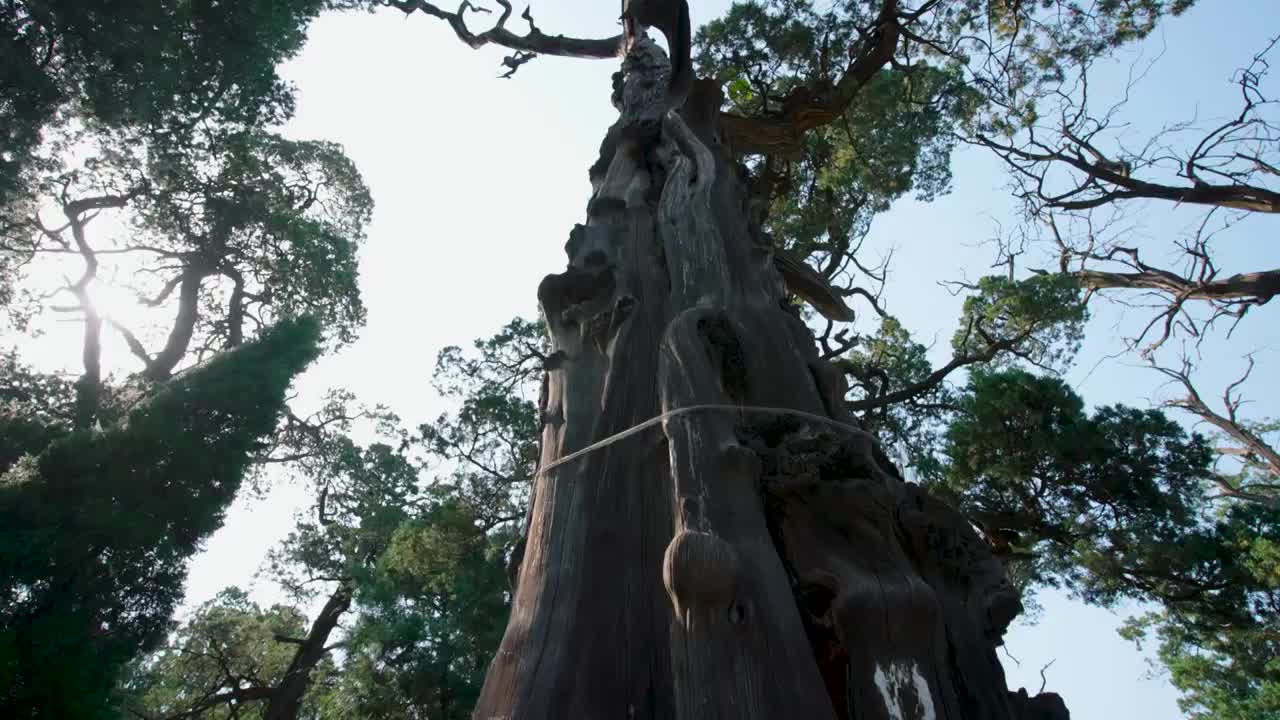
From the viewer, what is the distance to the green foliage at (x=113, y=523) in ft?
20.1

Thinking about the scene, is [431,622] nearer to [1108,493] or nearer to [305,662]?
[305,662]

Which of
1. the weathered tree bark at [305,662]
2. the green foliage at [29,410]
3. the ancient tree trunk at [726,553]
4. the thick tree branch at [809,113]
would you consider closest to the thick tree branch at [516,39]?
the thick tree branch at [809,113]

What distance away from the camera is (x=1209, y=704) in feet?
56.4

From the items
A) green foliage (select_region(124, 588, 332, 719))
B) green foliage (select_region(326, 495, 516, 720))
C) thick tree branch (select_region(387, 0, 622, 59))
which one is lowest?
green foliage (select_region(326, 495, 516, 720))

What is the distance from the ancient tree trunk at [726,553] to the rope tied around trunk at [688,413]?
15 millimetres

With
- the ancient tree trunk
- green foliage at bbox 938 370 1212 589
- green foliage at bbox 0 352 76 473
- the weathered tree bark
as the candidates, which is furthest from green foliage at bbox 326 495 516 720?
the ancient tree trunk

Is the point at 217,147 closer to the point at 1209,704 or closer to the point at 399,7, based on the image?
the point at 399,7

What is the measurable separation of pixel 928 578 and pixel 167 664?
16.5 meters

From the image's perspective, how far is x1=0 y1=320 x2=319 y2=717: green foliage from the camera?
6121 millimetres

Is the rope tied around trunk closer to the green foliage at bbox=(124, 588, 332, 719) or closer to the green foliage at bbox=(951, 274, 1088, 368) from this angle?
the green foliage at bbox=(951, 274, 1088, 368)

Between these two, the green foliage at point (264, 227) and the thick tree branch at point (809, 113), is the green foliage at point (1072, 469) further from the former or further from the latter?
the green foliage at point (264, 227)

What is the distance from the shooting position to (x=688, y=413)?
1.93 meters

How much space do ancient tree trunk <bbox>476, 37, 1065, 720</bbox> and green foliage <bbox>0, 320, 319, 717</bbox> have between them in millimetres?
5828

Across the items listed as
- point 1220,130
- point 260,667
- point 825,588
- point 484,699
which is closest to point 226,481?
point 260,667
